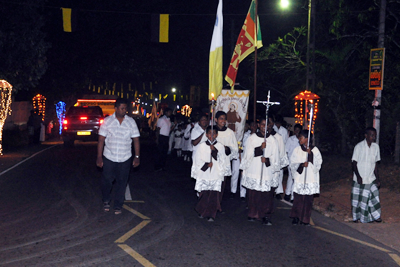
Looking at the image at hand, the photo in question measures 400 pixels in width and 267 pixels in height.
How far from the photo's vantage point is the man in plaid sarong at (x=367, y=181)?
8742 mm

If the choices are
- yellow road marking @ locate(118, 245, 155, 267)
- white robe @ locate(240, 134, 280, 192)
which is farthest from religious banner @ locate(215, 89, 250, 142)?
yellow road marking @ locate(118, 245, 155, 267)

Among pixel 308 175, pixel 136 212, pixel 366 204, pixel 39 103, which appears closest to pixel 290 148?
pixel 366 204

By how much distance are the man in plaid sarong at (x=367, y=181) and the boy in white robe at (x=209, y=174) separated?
7.85ft

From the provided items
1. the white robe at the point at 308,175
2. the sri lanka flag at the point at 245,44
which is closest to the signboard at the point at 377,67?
the sri lanka flag at the point at 245,44

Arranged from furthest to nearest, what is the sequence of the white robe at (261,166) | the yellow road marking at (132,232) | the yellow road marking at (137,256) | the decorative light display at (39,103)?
the decorative light display at (39,103)
the white robe at (261,166)
the yellow road marking at (132,232)
the yellow road marking at (137,256)

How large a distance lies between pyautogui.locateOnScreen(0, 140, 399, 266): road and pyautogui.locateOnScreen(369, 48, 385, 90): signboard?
4168 millimetres

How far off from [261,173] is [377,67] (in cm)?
567

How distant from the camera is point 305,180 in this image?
8.35 meters

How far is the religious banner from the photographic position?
54.9 feet

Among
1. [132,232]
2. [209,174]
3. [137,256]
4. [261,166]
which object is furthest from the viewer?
[209,174]

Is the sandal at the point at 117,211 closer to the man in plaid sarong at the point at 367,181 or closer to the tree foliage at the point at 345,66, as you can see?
the man in plaid sarong at the point at 367,181

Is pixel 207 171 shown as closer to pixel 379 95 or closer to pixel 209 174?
pixel 209 174

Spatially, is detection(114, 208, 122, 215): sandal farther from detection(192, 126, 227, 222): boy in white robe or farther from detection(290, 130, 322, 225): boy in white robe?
detection(290, 130, 322, 225): boy in white robe

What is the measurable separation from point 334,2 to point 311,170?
37.2 feet
